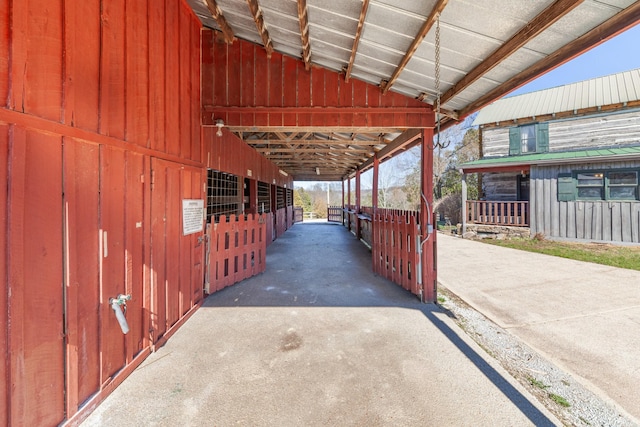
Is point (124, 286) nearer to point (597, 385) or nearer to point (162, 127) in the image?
point (162, 127)

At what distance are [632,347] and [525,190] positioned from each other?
11.2 meters

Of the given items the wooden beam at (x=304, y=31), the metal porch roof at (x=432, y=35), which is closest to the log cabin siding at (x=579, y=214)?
the metal porch roof at (x=432, y=35)

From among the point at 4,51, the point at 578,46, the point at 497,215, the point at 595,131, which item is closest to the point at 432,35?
the point at 578,46

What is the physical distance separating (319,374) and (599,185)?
41.4ft

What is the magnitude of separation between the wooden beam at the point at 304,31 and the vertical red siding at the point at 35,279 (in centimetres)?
263

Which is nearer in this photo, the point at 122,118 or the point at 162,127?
the point at 122,118

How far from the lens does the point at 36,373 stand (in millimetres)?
1571

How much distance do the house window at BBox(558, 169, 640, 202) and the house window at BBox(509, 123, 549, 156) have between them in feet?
8.43

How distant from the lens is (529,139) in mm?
11938

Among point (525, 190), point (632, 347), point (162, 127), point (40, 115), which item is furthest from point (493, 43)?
point (525, 190)

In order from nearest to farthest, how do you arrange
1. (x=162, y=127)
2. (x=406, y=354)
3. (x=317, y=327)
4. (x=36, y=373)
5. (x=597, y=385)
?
(x=36, y=373) → (x=597, y=385) → (x=406, y=354) → (x=162, y=127) → (x=317, y=327)

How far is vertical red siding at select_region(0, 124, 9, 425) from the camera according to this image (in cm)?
140

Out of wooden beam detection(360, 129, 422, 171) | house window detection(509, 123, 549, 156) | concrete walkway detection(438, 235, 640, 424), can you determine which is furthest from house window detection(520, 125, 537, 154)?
wooden beam detection(360, 129, 422, 171)

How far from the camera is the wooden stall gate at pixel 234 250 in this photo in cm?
424
